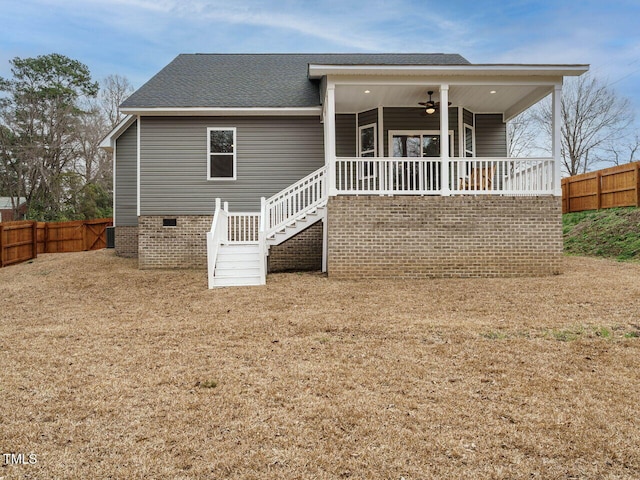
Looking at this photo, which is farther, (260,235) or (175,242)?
(175,242)

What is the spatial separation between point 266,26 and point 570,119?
20.5 meters

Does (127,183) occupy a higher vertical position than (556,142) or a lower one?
lower

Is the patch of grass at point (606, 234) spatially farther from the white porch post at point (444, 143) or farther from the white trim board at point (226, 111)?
the white trim board at point (226, 111)

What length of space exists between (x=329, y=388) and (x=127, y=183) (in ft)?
41.4

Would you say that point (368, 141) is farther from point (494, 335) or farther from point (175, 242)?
point (494, 335)

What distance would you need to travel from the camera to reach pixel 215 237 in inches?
384

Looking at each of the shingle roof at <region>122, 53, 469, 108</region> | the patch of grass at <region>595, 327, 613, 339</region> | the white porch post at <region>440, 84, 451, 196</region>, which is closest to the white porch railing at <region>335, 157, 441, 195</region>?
the white porch post at <region>440, 84, 451, 196</region>

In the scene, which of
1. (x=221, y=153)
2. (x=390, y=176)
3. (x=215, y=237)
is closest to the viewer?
(x=390, y=176)

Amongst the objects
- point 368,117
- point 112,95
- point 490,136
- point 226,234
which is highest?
point 112,95

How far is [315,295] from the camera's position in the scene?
25.2 ft

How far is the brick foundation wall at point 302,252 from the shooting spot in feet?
39.4

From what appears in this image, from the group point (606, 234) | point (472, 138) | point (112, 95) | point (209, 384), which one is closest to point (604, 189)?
point (606, 234)

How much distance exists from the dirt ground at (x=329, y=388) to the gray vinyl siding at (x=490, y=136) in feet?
20.7

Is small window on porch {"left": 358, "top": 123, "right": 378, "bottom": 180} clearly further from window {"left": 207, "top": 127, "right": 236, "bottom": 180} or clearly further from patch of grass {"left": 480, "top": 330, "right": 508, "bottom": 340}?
patch of grass {"left": 480, "top": 330, "right": 508, "bottom": 340}
